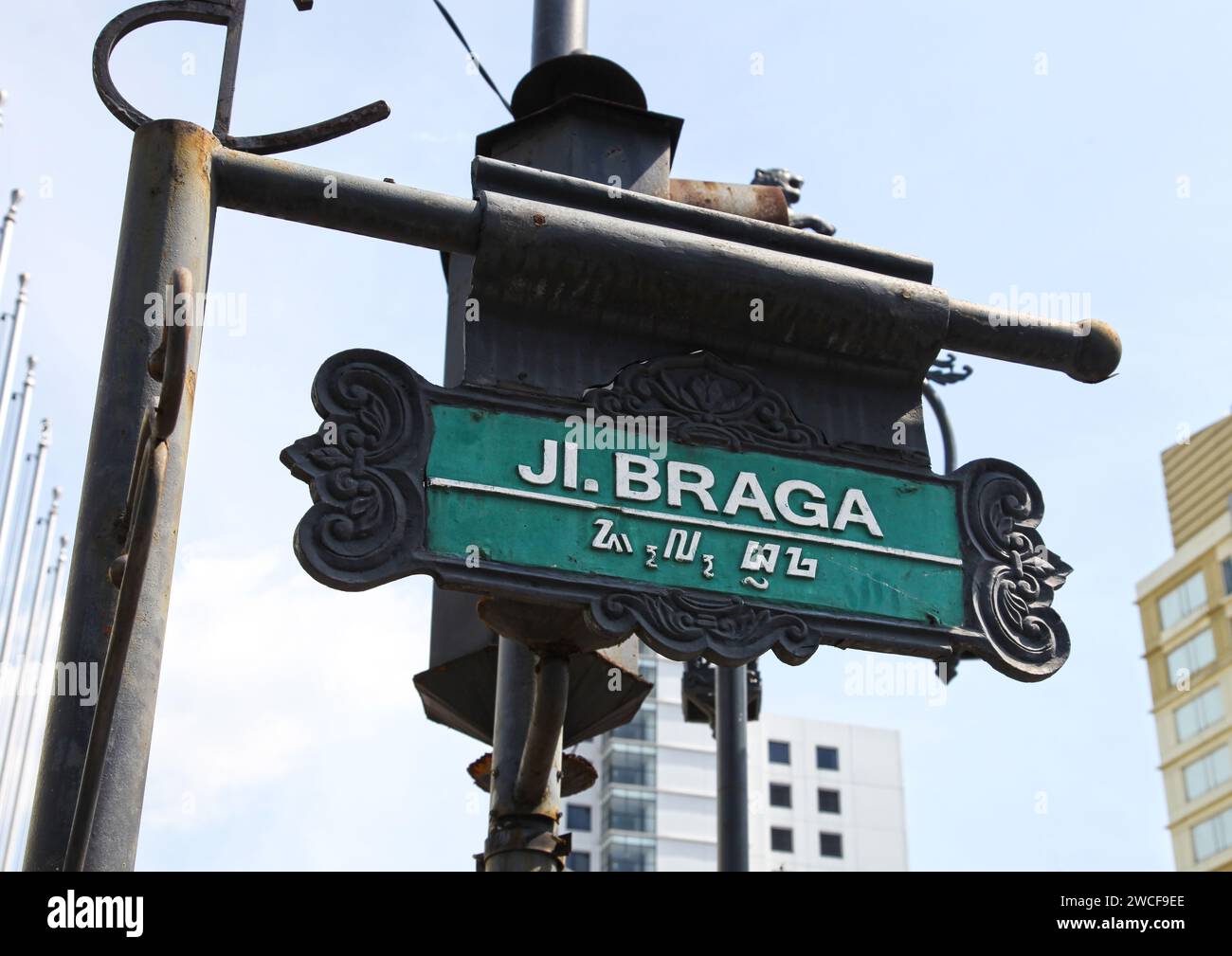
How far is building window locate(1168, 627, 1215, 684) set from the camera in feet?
181

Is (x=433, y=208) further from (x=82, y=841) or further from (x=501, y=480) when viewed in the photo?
(x=82, y=841)

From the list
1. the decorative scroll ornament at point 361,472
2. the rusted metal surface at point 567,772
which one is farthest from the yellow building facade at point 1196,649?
the decorative scroll ornament at point 361,472

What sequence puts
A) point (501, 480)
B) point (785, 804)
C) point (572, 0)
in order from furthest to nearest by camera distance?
1. point (785, 804)
2. point (572, 0)
3. point (501, 480)

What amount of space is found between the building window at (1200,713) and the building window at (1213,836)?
3.05 meters

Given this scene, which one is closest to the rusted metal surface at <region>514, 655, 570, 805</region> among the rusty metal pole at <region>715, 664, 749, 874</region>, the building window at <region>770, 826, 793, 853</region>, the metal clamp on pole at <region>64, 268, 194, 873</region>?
the metal clamp on pole at <region>64, 268, 194, 873</region>

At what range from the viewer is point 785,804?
76938 mm

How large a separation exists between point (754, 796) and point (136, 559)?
242 feet

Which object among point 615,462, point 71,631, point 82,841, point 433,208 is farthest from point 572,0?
point 82,841

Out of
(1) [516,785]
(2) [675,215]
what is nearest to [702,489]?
(2) [675,215]

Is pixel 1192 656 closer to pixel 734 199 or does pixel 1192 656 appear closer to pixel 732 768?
pixel 732 768

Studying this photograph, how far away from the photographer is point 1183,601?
57344 millimetres

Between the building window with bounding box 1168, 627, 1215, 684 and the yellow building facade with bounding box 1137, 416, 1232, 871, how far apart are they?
0.11 ft
